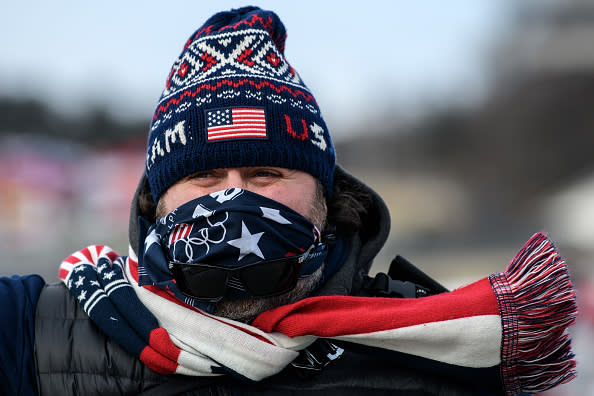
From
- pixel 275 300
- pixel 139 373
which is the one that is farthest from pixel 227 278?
pixel 139 373

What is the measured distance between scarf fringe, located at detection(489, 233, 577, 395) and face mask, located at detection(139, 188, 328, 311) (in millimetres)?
634

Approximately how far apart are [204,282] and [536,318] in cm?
94

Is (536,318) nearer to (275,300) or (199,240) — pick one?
(275,300)

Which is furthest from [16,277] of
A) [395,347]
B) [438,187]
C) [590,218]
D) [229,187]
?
[438,187]

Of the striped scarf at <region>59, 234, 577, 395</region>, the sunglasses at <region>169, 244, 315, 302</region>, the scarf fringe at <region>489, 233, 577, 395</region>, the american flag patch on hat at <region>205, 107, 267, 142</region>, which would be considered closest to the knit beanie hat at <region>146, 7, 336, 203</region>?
the american flag patch on hat at <region>205, 107, 267, 142</region>

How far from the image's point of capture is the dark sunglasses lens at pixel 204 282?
1.73 m

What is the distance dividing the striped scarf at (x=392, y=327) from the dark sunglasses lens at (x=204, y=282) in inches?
3.6

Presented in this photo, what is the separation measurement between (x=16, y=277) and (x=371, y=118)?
138 ft

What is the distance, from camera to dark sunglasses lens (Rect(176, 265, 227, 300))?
68.2 inches

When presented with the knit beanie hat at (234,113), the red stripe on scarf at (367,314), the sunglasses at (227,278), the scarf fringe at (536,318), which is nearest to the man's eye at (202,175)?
the knit beanie hat at (234,113)

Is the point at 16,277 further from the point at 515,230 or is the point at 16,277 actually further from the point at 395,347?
the point at 515,230

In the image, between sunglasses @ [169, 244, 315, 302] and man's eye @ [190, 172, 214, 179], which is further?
man's eye @ [190, 172, 214, 179]

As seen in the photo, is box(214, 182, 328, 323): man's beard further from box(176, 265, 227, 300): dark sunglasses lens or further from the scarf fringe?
the scarf fringe

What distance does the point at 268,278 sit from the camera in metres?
1.78
